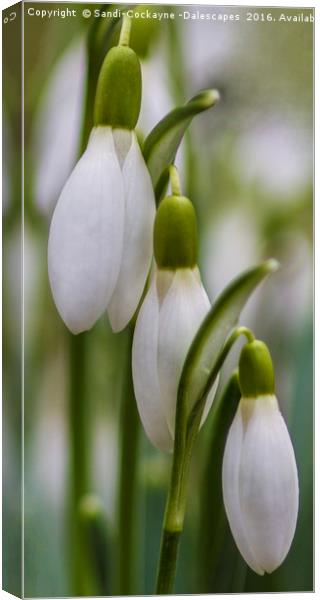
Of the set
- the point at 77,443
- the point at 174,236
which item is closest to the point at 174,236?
the point at 174,236

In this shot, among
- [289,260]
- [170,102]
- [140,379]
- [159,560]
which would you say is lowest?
[159,560]

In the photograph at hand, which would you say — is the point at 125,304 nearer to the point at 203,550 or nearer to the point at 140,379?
the point at 140,379

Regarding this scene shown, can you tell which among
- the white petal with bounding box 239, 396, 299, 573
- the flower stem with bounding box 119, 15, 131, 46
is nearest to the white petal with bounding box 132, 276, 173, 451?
the white petal with bounding box 239, 396, 299, 573

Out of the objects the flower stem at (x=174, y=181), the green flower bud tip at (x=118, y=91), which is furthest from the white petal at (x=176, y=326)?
the green flower bud tip at (x=118, y=91)

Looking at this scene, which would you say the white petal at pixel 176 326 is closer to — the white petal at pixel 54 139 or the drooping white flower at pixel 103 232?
the drooping white flower at pixel 103 232

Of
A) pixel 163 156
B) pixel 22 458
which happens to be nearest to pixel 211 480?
pixel 22 458
